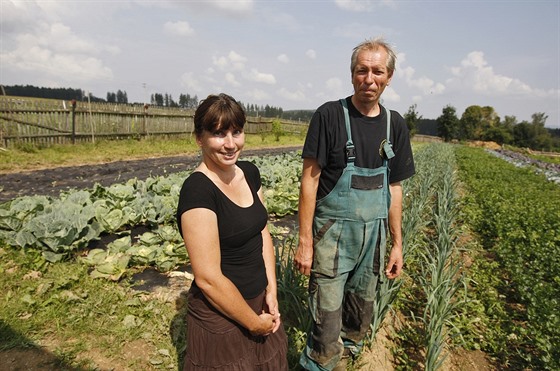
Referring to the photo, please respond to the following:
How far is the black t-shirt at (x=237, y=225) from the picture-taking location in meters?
1.14

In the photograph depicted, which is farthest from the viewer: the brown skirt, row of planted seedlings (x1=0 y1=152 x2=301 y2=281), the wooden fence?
the wooden fence

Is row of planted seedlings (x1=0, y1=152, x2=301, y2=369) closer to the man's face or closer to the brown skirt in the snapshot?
the brown skirt

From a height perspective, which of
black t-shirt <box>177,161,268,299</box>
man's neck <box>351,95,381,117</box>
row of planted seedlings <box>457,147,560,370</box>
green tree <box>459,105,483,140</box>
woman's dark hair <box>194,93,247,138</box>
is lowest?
row of planted seedlings <box>457,147,560,370</box>

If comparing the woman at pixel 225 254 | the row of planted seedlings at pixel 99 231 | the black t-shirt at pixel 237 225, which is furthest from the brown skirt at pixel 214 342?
the row of planted seedlings at pixel 99 231

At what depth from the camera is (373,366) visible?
2178mm

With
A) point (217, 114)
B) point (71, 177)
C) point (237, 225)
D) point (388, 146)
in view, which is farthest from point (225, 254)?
point (71, 177)

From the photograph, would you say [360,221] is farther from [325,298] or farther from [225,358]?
[225,358]

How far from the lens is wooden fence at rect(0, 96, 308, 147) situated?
9031mm

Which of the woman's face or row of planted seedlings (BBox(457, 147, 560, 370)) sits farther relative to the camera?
row of planted seedlings (BBox(457, 147, 560, 370))

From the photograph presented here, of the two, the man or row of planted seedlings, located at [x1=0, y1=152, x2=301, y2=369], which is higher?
the man

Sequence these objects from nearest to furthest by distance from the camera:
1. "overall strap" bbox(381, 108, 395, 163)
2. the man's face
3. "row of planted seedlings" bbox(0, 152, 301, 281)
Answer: the man's face, "overall strap" bbox(381, 108, 395, 163), "row of planted seedlings" bbox(0, 152, 301, 281)

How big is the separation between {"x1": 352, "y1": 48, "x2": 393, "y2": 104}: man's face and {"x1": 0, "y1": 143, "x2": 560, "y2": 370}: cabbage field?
121cm

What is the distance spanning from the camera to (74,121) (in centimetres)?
1044

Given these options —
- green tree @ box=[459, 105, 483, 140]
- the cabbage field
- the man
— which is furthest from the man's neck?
green tree @ box=[459, 105, 483, 140]
